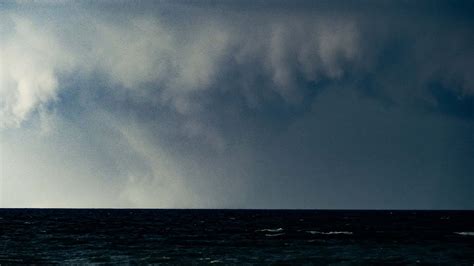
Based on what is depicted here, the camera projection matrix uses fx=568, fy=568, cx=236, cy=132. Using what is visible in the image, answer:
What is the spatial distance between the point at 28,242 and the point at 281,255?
30.1 m

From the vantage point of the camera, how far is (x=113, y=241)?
63531 millimetres

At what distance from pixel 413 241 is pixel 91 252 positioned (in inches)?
1431

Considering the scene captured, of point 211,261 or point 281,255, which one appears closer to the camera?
point 211,261

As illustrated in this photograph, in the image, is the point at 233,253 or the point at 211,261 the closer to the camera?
the point at 211,261

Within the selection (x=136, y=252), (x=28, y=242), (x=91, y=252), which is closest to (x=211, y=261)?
(x=136, y=252)

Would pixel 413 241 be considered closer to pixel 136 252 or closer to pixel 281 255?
pixel 281 255

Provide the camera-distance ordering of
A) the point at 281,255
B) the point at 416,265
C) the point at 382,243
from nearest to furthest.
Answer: the point at 416,265 < the point at 281,255 < the point at 382,243

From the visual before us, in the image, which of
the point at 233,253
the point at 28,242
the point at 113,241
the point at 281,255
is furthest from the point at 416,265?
the point at 28,242

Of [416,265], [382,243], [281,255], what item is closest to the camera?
[416,265]

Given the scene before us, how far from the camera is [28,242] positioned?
207 feet

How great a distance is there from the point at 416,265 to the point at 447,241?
22.8 meters

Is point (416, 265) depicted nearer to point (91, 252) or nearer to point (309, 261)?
point (309, 261)

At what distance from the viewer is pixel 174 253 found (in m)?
51.8

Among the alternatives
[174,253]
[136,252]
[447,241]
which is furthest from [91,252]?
[447,241]
